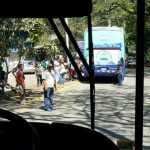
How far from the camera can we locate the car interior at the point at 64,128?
303 cm

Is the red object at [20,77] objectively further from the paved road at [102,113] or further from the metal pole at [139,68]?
the metal pole at [139,68]

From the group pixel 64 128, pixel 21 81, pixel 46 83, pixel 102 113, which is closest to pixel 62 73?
pixel 21 81

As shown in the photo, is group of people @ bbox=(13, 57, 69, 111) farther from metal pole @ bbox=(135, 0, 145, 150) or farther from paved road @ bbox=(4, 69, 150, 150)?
metal pole @ bbox=(135, 0, 145, 150)

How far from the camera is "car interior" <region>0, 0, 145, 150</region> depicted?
9.95 feet

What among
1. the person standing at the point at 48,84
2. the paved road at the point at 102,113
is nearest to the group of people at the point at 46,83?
the person standing at the point at 48,84

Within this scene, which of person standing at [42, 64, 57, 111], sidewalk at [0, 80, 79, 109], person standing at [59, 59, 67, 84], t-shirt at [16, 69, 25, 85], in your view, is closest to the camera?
person standing at [42, 64, 57, 111]

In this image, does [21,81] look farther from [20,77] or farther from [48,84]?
[48,84]

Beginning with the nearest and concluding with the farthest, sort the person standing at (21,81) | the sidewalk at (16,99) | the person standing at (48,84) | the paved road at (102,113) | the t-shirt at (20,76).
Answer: the paved road at (102,113)
the person standing at (48,84)
the sidewalk at (16,99)
the person standing at (21,81)
the t-shirt at (20,76)

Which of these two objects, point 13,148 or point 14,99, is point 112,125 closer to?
point 14,99

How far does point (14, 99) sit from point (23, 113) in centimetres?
482

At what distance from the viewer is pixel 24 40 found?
75.3 ft

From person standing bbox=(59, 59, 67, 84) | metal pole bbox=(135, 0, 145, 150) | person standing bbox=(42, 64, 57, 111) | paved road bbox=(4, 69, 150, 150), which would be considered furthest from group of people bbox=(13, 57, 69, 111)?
metal pole bbox=(135, 0, 145, 150)

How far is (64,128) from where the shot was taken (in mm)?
3980

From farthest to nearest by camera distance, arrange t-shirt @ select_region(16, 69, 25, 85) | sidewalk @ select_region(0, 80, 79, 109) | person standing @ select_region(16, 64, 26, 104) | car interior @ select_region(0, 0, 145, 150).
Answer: t-shirt @ select_region(16, 69, 25, 85) → person standing @ select_region(16, 64, 26, 104) → sidewalk @ select_region(0, 80, 79, 109) → car interior @ select_region(0, 0, 145, 150)
